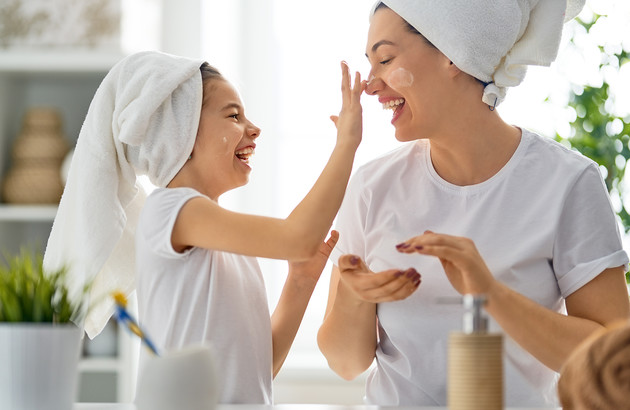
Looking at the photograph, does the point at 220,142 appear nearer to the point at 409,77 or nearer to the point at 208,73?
Result: the point at 208,73

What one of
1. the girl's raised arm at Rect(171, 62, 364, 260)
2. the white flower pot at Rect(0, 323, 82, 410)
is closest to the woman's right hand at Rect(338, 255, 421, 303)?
the girl's raised arm at Rect(171, 62, 364, 260)

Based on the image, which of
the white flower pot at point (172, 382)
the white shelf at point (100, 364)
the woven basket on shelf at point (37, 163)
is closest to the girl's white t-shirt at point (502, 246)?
the white flower pot at point (172, 382)

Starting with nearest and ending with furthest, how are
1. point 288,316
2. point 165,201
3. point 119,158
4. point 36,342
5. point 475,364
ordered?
point 475,364 < point 36,342 < point 165,201 < point 119,158 < point 288,316

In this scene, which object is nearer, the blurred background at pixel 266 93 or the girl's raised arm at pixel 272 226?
the girl's raised arm at pixel 272 226

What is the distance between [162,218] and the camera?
1415mm

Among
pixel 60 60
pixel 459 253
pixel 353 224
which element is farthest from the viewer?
pixel 60 60

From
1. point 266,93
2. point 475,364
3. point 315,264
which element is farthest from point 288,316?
point 266,93

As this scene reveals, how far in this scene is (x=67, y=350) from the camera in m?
1.09

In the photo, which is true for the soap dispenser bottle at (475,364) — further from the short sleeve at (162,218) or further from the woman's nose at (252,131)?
the woman's nose at (252,131)

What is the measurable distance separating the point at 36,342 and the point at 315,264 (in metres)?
0.74

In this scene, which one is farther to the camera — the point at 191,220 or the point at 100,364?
the point at 100,364

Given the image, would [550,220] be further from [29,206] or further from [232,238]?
[29,206]

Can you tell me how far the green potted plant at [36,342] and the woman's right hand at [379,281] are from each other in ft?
1.73

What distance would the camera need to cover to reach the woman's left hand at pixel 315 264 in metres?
1.70
